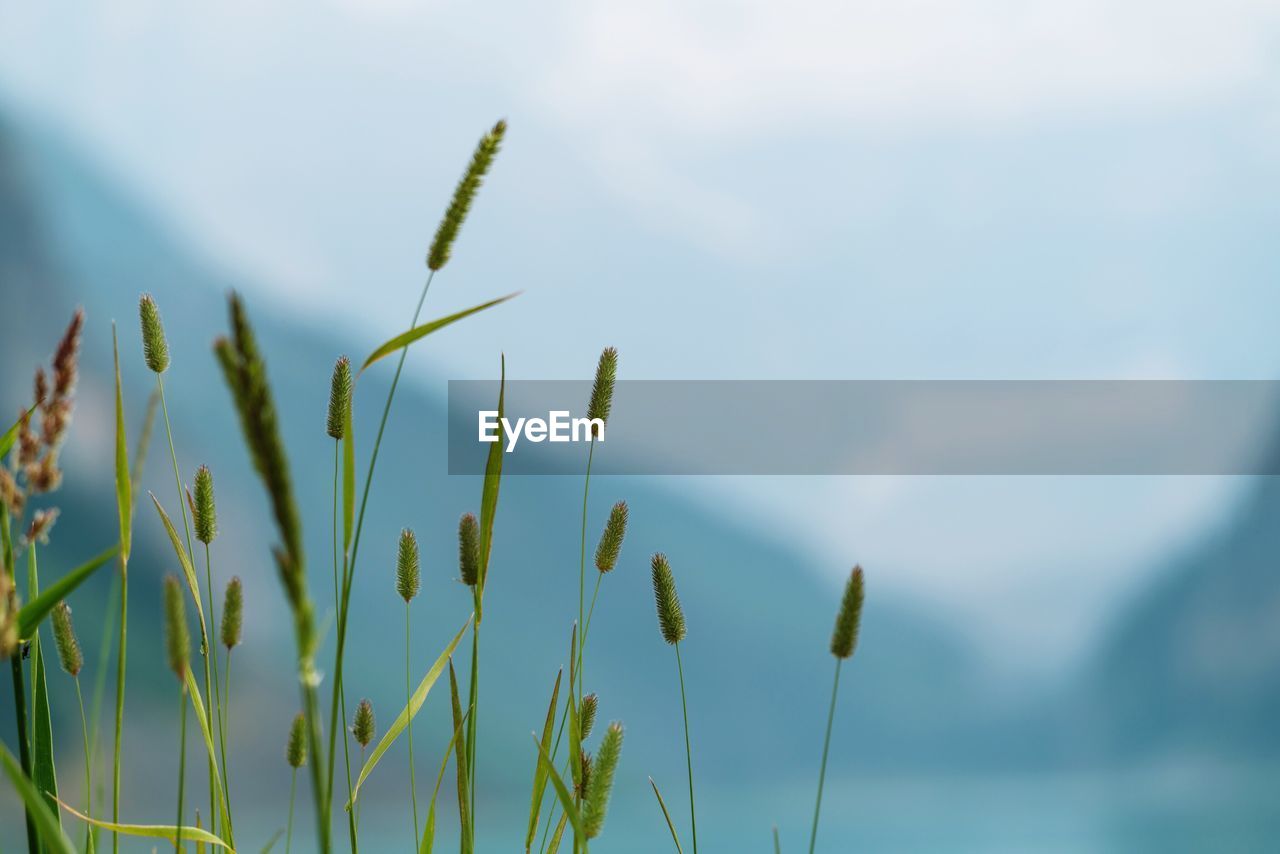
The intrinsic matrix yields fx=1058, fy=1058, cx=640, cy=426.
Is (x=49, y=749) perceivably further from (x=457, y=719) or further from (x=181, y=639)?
(x=181, y=639)

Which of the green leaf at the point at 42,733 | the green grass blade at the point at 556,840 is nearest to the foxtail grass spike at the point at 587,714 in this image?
the green grass blade at the point at 556,840

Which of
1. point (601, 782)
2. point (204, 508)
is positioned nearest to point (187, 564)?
point (204, 508)

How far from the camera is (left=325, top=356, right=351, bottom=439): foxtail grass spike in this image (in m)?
1.48

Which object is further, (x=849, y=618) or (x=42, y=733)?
(x=42, y=733)

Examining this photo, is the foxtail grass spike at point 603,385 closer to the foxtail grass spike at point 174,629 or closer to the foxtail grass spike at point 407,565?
the foxtail grass spike at point 407,565

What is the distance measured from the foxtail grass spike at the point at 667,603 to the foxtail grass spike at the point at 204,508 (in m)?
0.66

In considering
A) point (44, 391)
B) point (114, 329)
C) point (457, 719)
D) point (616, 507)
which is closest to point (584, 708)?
point (457, 719)

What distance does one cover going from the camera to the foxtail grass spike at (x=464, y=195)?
1.02 metres

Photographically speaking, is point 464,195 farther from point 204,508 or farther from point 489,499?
point 204,508

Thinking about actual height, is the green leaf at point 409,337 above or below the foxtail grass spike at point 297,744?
above

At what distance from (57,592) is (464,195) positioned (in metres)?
0.51

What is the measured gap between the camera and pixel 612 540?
170 cm

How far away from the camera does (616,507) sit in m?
1.71

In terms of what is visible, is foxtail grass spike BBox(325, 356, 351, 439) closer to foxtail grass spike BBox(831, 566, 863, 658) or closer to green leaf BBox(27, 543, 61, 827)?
green leaf BBox(27, 543, 61, 827)
